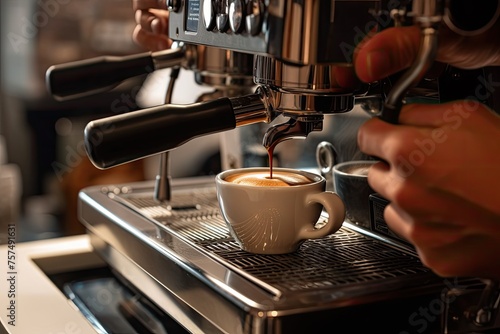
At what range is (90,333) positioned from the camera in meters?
0.64

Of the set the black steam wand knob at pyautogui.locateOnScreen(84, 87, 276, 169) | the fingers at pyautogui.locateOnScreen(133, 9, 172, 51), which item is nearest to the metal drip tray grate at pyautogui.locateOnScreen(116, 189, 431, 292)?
the black steam wand knob at pyautogui.locateOnScreen(84, 87, 276, 169)

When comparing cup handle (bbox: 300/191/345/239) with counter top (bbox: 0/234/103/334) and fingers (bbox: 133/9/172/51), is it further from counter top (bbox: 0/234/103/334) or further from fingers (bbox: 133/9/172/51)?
fingers (bbox: 133/9/172/51)

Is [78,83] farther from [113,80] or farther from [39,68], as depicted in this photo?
[39,68]

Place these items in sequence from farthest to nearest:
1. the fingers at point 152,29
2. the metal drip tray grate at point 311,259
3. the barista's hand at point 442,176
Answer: the fingers at point 152,29 → the metal drip tray grate at point 311,259 → the barista's hand at point 442,176

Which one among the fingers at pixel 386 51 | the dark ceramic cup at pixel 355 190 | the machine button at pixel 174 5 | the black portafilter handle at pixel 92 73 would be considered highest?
the machine button at pixel 174 5

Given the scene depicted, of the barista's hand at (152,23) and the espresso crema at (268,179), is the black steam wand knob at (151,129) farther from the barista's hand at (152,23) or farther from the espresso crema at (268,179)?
the barista's hand at (152,23)

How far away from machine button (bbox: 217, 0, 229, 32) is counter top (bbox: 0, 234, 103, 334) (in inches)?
10.9

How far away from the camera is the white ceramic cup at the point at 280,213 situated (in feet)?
2.00

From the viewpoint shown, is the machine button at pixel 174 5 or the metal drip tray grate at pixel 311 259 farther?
the machine button at pixel 174 5

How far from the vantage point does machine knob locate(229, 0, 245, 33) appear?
542 millimetres

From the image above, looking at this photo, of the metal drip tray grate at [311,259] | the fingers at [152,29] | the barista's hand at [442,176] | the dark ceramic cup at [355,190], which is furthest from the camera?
the fingers at [152,29]

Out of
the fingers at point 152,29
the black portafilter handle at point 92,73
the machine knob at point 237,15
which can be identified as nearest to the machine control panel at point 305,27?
the machine knob at point 237,15

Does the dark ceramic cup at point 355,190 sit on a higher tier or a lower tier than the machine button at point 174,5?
lower

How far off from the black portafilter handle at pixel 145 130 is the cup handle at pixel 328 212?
108 mm
